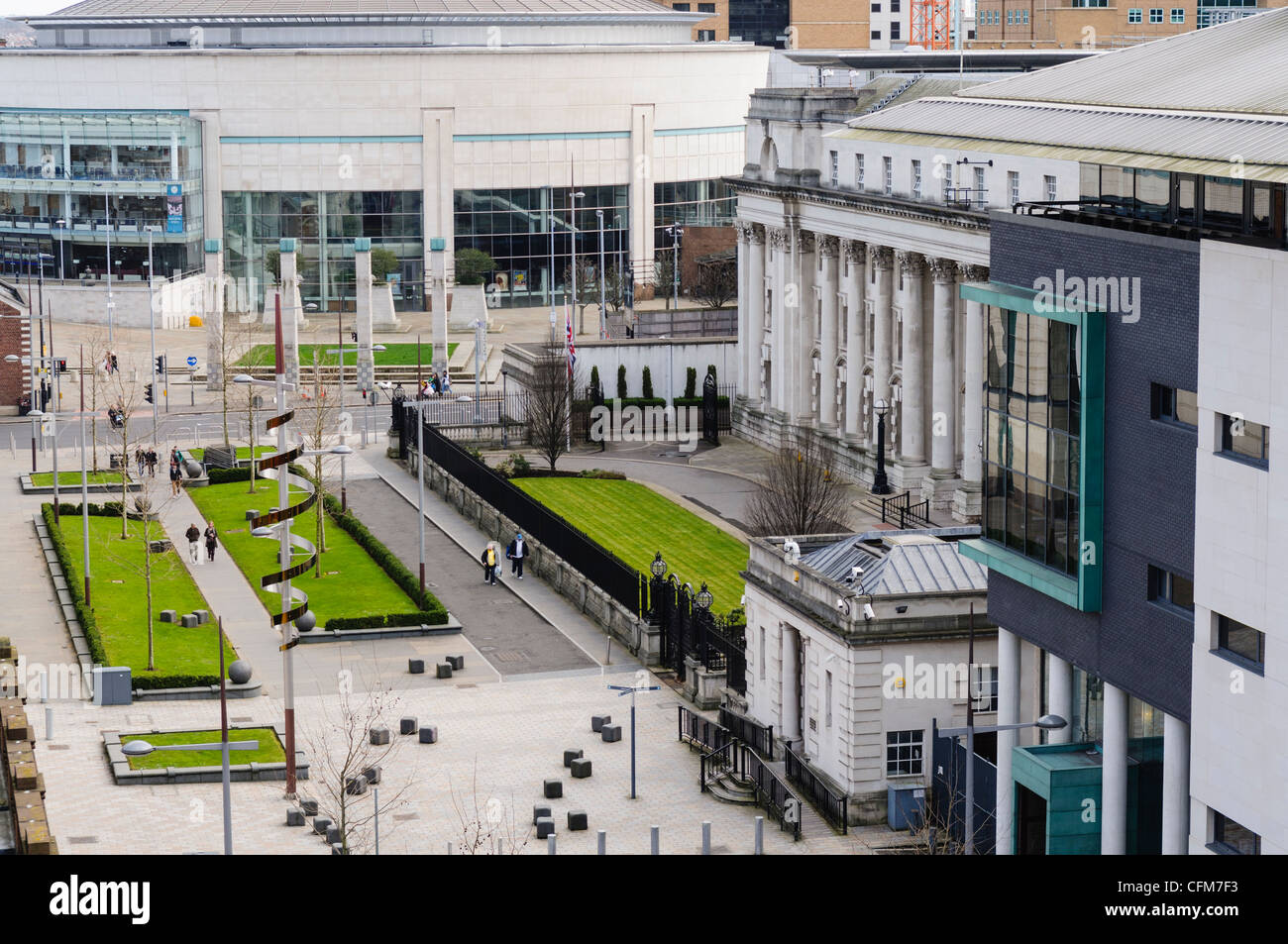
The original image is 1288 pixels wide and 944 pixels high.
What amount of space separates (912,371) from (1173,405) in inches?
2038

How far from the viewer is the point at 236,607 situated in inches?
2793

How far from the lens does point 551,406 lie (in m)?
94.6

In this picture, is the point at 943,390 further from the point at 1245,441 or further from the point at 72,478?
the point at 1245,441

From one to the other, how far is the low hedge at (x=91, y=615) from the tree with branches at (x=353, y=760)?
430 cm

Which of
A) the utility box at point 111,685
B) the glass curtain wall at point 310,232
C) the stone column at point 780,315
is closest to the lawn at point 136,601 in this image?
the utility box at point 111,685

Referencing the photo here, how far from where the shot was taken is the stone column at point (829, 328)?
97.0 m

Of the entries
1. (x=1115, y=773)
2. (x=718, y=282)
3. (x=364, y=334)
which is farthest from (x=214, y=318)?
(x=1115, y=773)

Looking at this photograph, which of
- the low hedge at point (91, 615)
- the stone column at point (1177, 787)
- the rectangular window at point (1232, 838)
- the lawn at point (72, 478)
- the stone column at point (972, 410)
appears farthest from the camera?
the lawn at point (72, 478)

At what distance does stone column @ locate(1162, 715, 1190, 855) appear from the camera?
37031 millimetres

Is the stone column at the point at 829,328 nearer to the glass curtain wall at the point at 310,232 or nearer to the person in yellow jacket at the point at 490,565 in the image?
→ the person in yellow jacket at the point at 490,565

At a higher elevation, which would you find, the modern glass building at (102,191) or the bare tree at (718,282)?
the modern glass building at (102,191)

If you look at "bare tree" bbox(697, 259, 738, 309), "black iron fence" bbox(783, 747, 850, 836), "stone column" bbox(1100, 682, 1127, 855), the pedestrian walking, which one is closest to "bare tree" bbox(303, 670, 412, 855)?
"black iron fence" bbox(783, 747, 850, 836)

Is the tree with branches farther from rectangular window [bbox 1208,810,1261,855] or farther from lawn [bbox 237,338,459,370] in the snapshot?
lawn [bbox 237,338,459,370]
